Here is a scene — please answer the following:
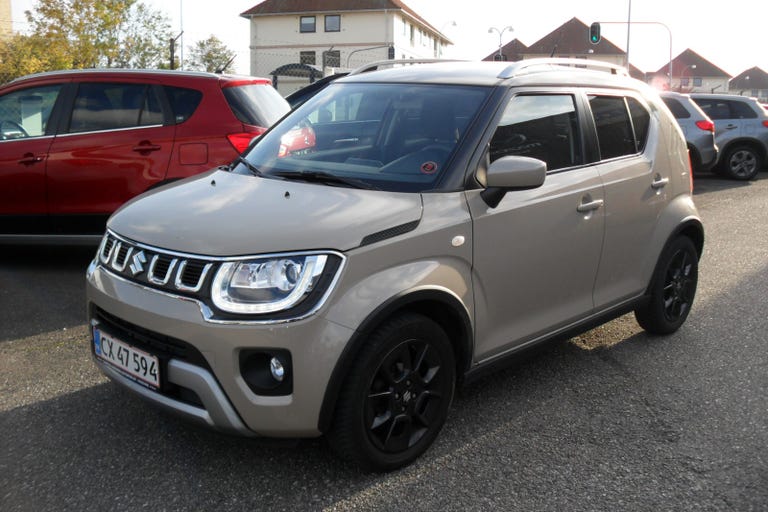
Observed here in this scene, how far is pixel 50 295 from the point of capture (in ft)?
19.4

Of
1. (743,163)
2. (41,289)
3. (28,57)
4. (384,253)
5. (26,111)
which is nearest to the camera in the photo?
(384,253)

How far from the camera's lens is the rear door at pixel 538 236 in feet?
11.4

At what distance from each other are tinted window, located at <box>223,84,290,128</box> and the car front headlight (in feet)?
12.9

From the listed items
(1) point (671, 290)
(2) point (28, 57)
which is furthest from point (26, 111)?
(2) point (28, 57)

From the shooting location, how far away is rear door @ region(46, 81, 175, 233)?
6340 millimetres

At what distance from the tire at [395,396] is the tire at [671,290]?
6.55 ft

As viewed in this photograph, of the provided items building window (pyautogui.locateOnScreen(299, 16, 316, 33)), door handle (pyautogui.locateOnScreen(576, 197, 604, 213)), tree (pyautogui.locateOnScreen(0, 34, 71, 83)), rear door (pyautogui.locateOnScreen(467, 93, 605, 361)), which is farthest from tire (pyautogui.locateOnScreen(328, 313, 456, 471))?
building window (pyautogui.locateOnScreen(299, 16, 316, 33))

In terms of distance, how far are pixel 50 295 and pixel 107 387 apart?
2254 mm

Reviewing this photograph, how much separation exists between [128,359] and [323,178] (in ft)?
3.80

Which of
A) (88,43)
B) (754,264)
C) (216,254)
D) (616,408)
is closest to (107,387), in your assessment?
(216,254)

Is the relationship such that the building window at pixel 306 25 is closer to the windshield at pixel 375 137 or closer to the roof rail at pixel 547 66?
the roof rail at pixel 547 66

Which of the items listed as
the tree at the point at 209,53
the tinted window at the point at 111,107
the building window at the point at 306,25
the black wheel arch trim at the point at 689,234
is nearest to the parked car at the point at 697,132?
the black wheel arch trim at the point at 689,234

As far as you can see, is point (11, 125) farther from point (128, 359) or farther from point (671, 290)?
point (671, 290)

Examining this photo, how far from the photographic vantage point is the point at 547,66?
13.5 feet
